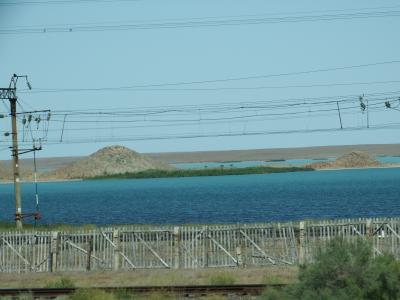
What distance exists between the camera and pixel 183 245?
106ft

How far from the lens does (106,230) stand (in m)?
33.0

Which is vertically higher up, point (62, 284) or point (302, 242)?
point (302, 242)

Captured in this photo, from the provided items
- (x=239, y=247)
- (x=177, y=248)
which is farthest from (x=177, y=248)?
(x=239, y=247)

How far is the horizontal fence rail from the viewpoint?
31188 mm

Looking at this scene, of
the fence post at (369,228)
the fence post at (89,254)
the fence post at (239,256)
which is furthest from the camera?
the fence post at (89,254)

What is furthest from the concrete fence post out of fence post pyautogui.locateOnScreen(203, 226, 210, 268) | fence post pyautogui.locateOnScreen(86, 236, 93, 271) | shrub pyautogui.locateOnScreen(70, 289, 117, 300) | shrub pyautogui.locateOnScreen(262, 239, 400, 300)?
shrub pyautogui.locateOnScreen(262, 239, 400, 300)

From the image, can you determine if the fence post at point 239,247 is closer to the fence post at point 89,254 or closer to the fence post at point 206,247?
the fence post at point 206,247

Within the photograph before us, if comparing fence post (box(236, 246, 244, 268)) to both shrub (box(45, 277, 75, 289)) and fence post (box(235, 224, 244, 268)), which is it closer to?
fence post (box(235, 224, 244, 268))

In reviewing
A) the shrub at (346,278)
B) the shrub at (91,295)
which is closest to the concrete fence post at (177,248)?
the shrub at (91,295)

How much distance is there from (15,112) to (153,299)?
2573 centimetres

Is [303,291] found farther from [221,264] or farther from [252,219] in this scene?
[252,219]

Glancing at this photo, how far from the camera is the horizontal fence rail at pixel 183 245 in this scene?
1228 inches

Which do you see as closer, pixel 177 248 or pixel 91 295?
pixel 91 295

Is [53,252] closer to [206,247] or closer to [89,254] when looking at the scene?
[89,254]
